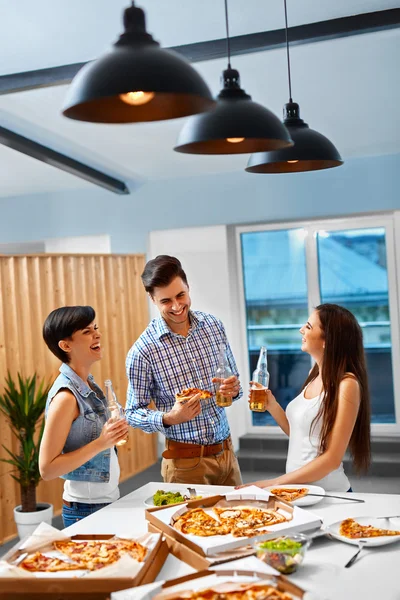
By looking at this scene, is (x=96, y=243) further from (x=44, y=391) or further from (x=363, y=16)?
(x=363, y=16)

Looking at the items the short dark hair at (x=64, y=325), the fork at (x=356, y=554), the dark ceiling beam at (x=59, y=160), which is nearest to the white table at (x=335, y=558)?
the fork at (x=356, y=554)

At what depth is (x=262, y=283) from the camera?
6.96m

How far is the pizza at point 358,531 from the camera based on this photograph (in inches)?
79.0

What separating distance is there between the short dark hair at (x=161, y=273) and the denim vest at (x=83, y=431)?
54cm

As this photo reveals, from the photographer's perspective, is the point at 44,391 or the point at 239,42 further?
the point at 44,391

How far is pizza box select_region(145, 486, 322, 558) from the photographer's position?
1.87 meters

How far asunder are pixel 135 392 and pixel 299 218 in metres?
4.02

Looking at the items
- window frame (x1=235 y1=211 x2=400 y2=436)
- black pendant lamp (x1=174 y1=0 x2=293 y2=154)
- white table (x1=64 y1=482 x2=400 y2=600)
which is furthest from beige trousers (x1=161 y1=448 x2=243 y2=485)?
window frame (x1=235 y1=211 x2=400 y2=436)

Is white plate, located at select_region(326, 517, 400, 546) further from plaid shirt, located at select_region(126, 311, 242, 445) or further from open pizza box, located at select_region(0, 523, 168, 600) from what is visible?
plaid shirt, located at select_region(126, 311, 242, 445)

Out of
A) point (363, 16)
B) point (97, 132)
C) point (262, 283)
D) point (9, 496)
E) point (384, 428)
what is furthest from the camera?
point (262, 283)

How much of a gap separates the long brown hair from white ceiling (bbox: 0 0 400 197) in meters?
1.78

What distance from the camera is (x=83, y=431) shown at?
2.56 meters

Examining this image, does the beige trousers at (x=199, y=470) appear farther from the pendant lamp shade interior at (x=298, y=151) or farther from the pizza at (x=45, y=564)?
the pendant lamp shade interior at (x=298, y=151)

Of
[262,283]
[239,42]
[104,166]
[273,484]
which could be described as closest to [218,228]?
[262,283]
